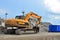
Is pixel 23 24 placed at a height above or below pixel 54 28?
above

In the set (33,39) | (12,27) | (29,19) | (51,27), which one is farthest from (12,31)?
(51,27)

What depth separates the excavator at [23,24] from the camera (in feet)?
139

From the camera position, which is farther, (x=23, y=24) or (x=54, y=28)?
(x=54, y=28)

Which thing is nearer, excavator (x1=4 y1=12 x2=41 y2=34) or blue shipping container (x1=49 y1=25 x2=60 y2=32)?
excavator (x1=4 y1=12 x2=41 y2=34)

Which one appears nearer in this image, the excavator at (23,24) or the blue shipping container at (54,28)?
the excavator at (23,24)

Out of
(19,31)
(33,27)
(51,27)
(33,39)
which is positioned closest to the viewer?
(33,39)

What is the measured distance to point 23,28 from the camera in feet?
141

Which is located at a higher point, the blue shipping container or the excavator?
the excavator

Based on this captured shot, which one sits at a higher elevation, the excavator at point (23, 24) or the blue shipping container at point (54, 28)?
the excavator at point (23, 24)

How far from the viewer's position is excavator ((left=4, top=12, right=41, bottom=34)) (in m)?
42.3

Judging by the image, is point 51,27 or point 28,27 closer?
point 28,27

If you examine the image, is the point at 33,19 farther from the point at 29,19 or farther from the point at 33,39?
the point at 33,39

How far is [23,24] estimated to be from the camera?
42.9m

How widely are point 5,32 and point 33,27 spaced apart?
5.33 metres
